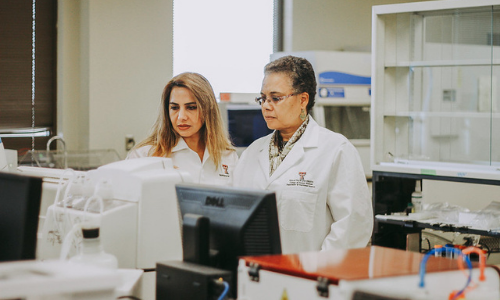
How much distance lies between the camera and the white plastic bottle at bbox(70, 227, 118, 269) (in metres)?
1.31

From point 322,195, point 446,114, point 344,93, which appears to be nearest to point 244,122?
point 344,93

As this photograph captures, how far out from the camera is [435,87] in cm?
337

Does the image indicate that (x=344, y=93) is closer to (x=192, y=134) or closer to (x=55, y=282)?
(x=192, y=134)

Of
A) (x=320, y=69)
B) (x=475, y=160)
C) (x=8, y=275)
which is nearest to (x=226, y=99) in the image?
(x=320, y=69)

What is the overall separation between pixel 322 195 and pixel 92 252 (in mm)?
901

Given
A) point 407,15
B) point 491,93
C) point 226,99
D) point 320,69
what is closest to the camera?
point 491,93

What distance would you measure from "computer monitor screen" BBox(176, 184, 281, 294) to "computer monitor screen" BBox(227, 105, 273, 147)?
8.97ft

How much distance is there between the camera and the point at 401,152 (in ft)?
11.2

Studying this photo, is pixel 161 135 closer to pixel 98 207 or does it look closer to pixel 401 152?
pixel 98 207

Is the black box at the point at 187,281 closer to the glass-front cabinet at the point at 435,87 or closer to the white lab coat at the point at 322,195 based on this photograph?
the white lab coat at the point at 322,195

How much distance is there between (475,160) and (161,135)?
5.99ft

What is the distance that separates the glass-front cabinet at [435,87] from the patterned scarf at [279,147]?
1172 millimetres

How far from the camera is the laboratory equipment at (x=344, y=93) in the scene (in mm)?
4340

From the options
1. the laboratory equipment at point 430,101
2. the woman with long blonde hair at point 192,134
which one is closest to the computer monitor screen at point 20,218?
the woman with long blonde hair at point 192,134
